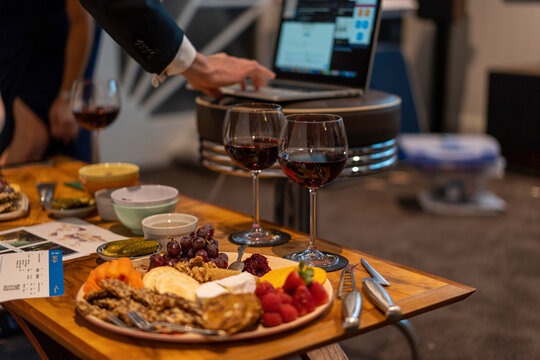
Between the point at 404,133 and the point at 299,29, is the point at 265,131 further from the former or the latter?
the point at 404,133

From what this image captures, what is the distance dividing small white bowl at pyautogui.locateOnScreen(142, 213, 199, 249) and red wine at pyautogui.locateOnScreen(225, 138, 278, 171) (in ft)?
0.48

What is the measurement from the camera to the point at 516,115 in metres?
4.70

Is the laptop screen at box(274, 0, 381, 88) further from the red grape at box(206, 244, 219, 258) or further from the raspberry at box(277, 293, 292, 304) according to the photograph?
the raspberry at box(277, 293, 292, 304)

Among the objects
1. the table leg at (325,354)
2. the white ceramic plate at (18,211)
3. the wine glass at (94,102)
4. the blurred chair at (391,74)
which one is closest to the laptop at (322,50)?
the wine glass at (94,102)

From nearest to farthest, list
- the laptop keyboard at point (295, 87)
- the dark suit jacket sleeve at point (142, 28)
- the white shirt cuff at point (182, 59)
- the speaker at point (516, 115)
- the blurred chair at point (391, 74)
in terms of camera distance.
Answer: the dark suit jacket sleeve at point (142, 28)
the white shirt cuff at point (182, 59)
the laptop keyboard at point (295, 87)
the blurred chair at point (391, 74)
the speaker at point (516, 115)

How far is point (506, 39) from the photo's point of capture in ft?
17.6

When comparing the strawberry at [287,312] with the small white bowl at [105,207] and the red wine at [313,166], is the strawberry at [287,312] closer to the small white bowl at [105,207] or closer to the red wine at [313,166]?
the red wine at [313,166]

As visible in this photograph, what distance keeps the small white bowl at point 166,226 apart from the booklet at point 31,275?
0.16 m

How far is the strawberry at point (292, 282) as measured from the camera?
2.83 feet

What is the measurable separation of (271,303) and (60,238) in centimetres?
61

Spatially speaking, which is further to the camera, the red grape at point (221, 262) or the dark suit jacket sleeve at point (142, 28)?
the dark suit jacket sleeve at point (142, 28)

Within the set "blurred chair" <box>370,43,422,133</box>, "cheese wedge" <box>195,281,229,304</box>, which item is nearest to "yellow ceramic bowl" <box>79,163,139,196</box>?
"cheese wedge" <box>195,281,229,304</box>

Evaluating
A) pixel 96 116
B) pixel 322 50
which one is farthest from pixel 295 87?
pixel 96 116

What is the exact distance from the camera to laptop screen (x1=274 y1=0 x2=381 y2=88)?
163cm
